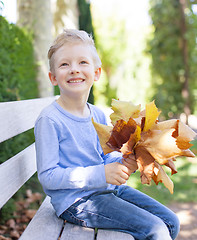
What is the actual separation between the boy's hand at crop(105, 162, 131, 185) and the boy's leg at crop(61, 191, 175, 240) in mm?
208

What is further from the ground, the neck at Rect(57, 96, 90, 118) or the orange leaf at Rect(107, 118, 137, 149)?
the neck at Rect(57, 96, 90, 118)

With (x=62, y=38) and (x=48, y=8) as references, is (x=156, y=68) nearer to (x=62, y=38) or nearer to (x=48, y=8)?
(x=48, y=8)

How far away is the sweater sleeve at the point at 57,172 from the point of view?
170 cm

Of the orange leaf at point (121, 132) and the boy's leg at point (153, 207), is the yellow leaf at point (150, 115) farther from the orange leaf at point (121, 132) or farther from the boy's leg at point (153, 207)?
the boy's leg at point (153, 207)

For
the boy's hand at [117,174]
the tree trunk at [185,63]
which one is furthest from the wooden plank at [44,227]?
the tree trunk at [185,63]

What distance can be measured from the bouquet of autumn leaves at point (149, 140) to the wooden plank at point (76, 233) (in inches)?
18.3

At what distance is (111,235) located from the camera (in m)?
1.75

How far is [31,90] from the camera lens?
15.2 feet

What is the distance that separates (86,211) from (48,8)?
4323 mm

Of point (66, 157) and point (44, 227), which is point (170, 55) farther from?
point (44, 227)

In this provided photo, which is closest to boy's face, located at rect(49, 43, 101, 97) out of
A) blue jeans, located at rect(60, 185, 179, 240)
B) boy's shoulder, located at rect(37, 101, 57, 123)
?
boy's shoulder, located at rect(37, 101, 57, 123)

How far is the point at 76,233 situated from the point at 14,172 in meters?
0.54

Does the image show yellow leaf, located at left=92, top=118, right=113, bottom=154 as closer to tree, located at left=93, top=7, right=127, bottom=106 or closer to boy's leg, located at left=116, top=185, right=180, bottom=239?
boy's leg, located at left=116, top=185, right=180, bottom=239

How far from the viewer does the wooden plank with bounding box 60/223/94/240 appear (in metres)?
1.71
